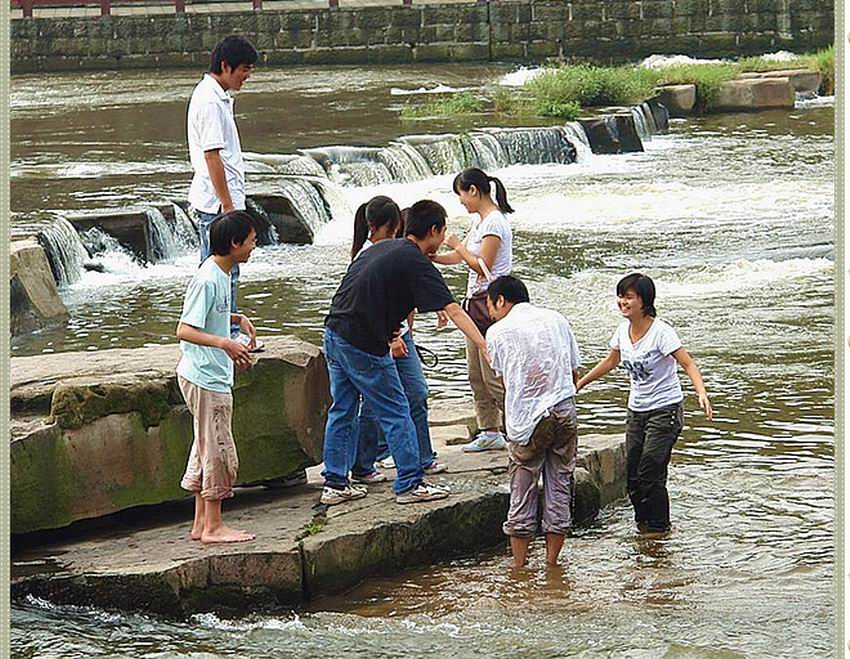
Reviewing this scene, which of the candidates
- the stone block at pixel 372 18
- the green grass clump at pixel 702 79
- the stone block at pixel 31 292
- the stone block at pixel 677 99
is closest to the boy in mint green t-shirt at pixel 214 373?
the stone block at pixel 31 292

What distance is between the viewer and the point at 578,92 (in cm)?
2216

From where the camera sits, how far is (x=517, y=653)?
17.0 feet

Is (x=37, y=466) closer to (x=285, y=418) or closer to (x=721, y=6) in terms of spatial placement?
(x=285, y=418)

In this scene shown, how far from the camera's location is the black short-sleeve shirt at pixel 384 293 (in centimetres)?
638

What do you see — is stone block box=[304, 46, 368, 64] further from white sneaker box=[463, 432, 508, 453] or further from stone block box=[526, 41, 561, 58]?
white sneaker box=[463, 432, 508, 453]

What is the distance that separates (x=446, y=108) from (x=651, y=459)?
52.6 feet

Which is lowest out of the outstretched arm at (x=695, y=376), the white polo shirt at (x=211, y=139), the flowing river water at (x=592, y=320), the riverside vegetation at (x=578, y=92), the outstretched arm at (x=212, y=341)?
the flowing river water at (x=592, y=320)

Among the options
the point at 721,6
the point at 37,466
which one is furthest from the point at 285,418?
the point at 721,6

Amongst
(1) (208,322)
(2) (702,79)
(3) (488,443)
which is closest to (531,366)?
(3) (488,443)

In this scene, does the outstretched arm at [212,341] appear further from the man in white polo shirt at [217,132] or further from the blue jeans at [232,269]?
the man in white polo shirt at [217,132]

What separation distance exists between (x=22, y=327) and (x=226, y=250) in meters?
6.20

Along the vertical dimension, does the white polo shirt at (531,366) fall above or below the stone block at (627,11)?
below

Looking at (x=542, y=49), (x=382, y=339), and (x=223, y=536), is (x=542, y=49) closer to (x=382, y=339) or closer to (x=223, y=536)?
(x=382, y=339)

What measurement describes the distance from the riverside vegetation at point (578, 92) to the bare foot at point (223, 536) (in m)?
15.6
